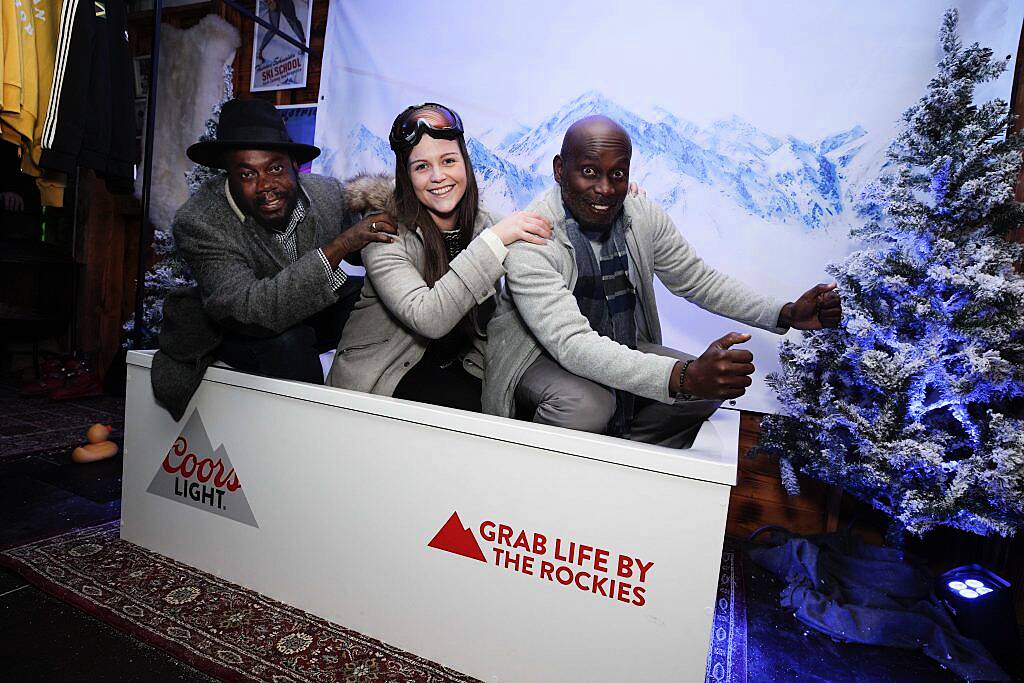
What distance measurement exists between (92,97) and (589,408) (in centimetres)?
258

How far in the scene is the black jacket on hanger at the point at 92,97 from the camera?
8.41 ft

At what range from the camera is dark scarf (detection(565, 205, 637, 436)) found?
1.71 m

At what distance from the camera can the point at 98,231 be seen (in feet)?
15.2

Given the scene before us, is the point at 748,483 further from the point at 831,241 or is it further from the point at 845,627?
the point at 831,241

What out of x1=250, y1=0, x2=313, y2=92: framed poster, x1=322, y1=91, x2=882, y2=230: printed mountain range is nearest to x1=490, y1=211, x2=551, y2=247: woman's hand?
x1=322, y1=91, x2=882, y2=230: printed mountain range

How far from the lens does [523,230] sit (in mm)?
1633

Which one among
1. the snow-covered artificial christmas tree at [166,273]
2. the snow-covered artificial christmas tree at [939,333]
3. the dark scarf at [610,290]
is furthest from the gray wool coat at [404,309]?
the snow-covered artificial christmas tree at [166,273]

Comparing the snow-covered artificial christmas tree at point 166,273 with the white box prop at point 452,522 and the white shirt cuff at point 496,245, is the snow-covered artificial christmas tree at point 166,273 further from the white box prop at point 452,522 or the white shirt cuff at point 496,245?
the white shirt cuff at point 496,245

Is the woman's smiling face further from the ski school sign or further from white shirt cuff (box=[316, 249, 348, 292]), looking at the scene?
the ski school sign

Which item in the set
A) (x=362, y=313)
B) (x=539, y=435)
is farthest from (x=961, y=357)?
(x=362, y=313)

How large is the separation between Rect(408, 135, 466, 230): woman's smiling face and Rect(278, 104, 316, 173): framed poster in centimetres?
189

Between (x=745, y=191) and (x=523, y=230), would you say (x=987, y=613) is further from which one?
(x=523, y=230)

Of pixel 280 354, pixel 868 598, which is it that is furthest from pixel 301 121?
pixel 868 598

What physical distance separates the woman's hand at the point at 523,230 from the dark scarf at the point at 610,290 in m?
0.09
